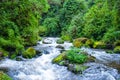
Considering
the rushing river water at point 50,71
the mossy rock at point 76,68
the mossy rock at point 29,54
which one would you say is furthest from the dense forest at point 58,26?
the rushing river water at point 50,71

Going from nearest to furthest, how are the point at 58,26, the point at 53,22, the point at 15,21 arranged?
the point at 15,21 → the point at 53,22 → the point at 58,26

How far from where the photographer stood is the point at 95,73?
11.9 metres

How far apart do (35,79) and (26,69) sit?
5.60 ft

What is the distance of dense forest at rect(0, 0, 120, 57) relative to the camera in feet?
51.7

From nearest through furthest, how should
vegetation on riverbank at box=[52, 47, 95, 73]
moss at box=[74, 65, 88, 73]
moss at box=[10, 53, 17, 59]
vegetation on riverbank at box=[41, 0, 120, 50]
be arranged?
moss at box=[74, 65, 88, 73], vegetation on riverbank at box=[52, 47, 95, 73], moss at box=[10, 53, 17, 59], vegetation on riverbank at box=[41, 0, 120, 50]

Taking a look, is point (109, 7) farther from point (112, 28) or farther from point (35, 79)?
point (35, 79)

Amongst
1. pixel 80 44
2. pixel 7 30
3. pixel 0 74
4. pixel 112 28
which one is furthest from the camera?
pixel 112 28

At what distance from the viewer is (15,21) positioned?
665 inches

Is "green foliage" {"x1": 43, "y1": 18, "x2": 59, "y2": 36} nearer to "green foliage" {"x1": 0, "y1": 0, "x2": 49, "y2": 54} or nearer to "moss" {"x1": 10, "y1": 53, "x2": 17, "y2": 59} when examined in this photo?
"green foliage" {"x1": 0, "y1": 0, "x2": 49, "y2": 54}

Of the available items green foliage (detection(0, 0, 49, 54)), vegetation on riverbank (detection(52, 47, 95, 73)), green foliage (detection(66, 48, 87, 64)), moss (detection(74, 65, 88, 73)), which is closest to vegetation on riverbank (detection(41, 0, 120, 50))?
green foliage (detection(0, 0, 49, 54))

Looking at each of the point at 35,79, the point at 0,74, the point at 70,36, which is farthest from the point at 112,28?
the point at 0,74

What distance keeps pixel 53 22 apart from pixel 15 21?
2337 centimetres

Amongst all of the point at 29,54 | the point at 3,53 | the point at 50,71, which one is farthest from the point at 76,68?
the point at 3,53

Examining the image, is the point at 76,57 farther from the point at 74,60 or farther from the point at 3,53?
the point at 3,53
